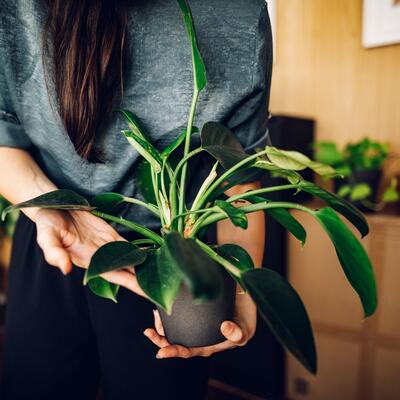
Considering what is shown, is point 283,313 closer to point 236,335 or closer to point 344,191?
point 236,335

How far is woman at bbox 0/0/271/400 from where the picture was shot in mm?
537

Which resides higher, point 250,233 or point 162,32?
point 162,32

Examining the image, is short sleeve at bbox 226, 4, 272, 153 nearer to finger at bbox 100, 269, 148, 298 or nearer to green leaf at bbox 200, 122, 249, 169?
green leaf at bbox 200, 122, 249, 169

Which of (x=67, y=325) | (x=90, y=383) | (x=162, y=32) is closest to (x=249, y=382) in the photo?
(x=90, y=383)

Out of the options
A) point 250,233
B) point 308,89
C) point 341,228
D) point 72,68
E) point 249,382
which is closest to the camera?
point 341,228

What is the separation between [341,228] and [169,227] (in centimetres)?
21

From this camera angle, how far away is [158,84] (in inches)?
23.8

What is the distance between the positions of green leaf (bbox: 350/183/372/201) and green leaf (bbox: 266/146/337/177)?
0.92 meters

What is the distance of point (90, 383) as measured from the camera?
652 millimetres

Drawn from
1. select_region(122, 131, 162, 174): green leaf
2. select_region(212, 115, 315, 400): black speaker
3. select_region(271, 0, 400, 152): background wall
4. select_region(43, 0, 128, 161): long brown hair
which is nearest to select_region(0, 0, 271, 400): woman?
select_region(43, 0, 128, 161): long brown hair

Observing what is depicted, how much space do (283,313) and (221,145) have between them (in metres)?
0.24

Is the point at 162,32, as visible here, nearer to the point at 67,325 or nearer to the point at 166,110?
the point at 166,110

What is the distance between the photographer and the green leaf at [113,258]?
0.34m

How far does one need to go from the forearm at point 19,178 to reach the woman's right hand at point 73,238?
115mm
